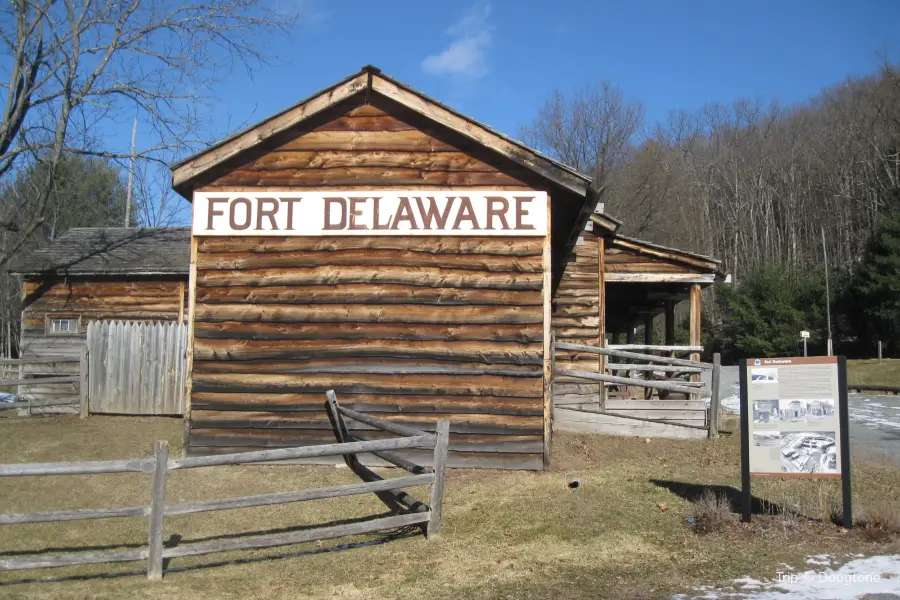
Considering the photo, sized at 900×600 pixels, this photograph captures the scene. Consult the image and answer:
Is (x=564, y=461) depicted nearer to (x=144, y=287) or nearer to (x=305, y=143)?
(x=305, y=143)

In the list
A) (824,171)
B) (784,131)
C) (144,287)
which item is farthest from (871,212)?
(144,287)

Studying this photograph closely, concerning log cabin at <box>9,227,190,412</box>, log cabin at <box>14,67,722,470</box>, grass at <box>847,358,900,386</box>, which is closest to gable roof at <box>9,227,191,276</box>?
log cabin at <box>9,227,190,412</box>

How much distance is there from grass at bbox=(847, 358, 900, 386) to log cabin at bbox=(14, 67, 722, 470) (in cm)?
2342

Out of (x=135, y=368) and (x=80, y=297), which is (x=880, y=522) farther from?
(x=80, y=297)

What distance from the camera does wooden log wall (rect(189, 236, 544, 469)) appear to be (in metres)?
9.70

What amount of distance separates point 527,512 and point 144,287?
42.7 ft

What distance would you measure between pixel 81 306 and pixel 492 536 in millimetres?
14390

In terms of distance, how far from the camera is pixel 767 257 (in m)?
54.2

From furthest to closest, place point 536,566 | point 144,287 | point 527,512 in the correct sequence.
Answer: point 144,287, point 527,512, point 536,566

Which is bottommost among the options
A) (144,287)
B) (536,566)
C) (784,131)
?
(536,566)

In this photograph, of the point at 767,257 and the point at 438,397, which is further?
the point at 767,257

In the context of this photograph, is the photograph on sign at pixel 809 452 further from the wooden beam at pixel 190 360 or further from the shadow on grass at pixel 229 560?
the wooden beam at pixel 190 360

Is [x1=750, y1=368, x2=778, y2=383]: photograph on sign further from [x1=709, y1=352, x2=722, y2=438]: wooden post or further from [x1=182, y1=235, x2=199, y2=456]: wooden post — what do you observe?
[x1=182, y1=235, x2=199, y2=456]: wooden post

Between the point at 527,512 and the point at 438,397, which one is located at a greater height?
the point at 438,397
